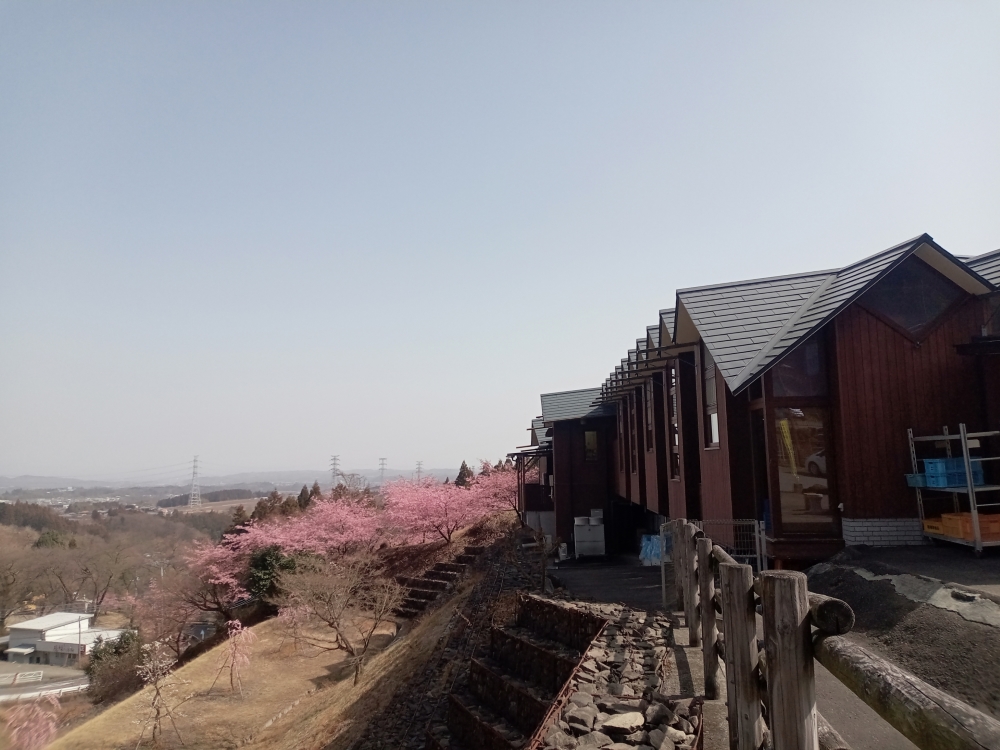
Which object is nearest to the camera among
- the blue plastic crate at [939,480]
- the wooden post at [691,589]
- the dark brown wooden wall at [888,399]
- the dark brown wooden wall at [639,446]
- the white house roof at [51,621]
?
the wooden post at [691,589]

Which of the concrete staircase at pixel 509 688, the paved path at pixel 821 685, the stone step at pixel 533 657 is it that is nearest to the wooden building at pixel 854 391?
the paved path at pixel 821 685

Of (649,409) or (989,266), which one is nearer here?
(989,266)

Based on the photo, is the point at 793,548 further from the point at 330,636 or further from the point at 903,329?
the point at 330,636

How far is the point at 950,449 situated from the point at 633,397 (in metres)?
9.77

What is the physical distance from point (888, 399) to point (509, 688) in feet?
23.2

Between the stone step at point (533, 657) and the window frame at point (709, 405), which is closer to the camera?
the stone step at point (533, 657)

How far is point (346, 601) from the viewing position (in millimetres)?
19094

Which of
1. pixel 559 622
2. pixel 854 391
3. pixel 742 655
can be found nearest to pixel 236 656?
pixel 559 622

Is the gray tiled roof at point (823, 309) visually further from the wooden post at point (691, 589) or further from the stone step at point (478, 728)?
the stone step at point (478, 728)

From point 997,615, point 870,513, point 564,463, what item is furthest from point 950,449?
point 564,463

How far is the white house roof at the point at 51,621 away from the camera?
3191cm

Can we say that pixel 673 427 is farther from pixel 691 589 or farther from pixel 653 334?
pixel 691 589

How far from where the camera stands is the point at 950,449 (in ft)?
29.9

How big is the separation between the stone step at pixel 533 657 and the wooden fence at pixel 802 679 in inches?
182
